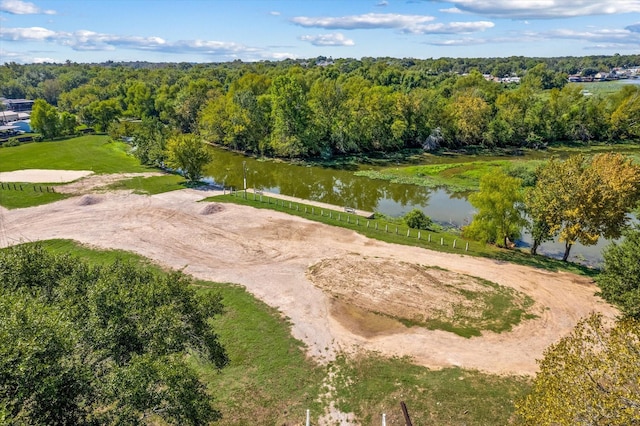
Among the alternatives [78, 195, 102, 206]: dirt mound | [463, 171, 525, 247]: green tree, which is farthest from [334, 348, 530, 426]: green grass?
[78, 195, 102, 206]: dirt mound

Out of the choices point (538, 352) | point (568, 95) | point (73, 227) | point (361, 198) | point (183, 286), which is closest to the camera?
point (183, 286)

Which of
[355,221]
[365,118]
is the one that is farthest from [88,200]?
[365,118]

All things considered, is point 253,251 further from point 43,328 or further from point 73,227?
point 43,328

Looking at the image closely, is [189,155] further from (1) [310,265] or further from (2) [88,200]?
(1) [310,265]

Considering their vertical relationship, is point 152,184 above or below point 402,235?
above

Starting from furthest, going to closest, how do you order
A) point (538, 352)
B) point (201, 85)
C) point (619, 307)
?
point (201, 85) → point (619, 307) → point (538, 352)

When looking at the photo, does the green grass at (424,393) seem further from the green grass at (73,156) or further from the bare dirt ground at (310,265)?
the green grass at (73,156)

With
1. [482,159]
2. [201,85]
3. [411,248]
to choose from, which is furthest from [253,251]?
[201,85]
